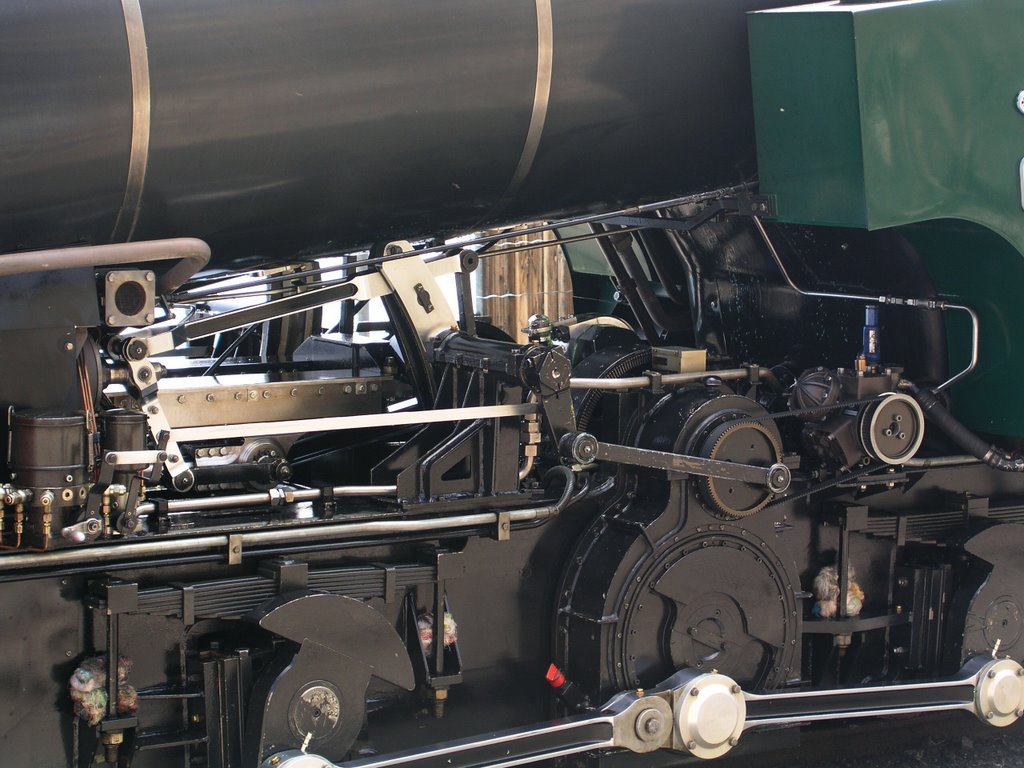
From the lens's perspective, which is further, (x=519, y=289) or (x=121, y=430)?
(x=519, y=289)

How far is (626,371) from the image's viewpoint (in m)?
4.17

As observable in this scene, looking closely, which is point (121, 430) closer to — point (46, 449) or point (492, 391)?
point (46, 449)

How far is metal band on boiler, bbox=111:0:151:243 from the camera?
288cm

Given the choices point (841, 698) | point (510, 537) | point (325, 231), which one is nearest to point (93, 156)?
point (325, 231)

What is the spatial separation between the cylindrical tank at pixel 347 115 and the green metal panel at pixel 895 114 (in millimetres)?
186

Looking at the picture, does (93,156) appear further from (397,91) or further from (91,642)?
(91,642)

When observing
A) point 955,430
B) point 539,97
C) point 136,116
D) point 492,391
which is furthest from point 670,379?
point 136,116

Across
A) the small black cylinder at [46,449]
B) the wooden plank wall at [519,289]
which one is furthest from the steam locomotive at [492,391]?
the wooden plank wall at [519,289]

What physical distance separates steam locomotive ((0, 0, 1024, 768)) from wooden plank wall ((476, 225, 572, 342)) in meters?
3.89

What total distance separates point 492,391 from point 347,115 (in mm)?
863

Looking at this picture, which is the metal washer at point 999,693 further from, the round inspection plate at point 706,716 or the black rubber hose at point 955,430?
the round inspection plate at point 706,716

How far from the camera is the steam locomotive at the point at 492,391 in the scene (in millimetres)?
3023

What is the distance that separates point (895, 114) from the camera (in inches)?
140

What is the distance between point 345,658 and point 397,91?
53.8 inches
